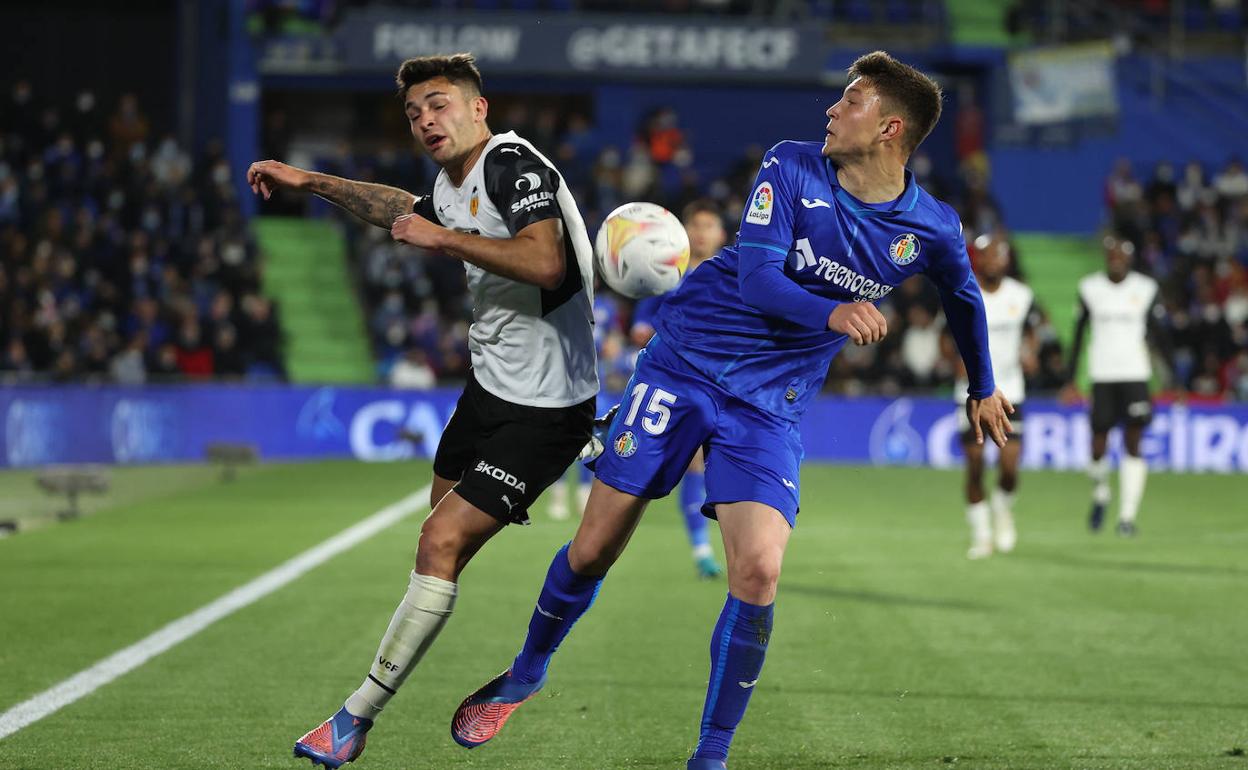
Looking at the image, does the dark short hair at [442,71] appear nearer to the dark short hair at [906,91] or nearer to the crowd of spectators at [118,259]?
the dark short hair at [906,91]

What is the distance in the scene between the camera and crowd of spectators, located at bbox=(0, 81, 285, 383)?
23.1 metres

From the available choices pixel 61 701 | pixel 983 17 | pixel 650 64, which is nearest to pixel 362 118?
pixel 650 64

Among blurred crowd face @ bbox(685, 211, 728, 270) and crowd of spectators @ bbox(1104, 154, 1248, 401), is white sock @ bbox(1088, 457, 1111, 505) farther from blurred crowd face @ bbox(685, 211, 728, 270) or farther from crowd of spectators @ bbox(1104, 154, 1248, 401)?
crowd of spectators @ bbox(1104, 154, 1248, 401)

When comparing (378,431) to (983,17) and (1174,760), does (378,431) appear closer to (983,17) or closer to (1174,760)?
(983,17)

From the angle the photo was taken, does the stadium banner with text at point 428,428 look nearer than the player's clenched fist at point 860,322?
No

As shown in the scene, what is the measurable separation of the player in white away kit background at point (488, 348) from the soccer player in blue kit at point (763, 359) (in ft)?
0.83

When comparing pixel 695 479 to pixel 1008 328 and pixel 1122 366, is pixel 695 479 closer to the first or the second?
pixel 1008 328

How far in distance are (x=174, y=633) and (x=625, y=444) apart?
3913mm

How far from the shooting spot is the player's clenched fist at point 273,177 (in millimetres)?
6000

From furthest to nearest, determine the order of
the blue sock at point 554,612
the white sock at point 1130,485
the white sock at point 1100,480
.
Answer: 1. the white sock at point 1100,480
2. the white sock at point 1130,485
3. the blue sock at point 554,612

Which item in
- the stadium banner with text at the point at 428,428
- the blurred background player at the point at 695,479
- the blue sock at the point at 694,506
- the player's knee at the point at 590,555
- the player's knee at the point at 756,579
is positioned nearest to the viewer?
the player's knee at the point at 756,579

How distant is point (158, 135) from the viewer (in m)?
34.8

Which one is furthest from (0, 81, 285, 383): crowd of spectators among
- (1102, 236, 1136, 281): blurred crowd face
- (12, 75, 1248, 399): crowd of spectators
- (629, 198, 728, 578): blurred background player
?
(1102, 236, 1136, 281): blurred crowd face

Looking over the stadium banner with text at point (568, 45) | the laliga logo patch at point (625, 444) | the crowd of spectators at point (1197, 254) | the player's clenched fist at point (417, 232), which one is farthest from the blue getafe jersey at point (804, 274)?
the stadium banner with text at point (568, 45)
